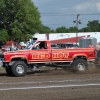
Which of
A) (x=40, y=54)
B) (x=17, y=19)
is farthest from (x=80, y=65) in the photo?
(x=17, y=19)

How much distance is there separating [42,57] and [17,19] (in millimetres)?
54514

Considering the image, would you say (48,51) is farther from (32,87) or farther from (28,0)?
(28,0)

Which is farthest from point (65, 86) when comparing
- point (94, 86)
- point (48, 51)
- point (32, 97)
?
point (48, 51)

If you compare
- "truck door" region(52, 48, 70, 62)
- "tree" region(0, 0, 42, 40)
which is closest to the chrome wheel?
"truck door" region(52, 48, 70, 62)

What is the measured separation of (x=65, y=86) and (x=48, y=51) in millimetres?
5685

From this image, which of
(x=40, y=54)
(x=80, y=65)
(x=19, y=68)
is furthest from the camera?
(x=80, y=65)

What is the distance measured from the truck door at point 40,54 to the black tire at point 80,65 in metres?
1.53

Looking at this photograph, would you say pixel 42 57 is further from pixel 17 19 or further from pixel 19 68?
pixel 17 19

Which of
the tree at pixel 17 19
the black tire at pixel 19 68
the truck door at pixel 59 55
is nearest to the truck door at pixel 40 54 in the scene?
the truck door at pixel 59 55

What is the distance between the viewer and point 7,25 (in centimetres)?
7394

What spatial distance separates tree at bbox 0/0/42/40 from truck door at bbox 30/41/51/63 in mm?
51620

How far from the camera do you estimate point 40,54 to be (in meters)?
18.9

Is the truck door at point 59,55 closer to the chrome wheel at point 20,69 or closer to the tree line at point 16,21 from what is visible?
the chrome wheel at point 20,69

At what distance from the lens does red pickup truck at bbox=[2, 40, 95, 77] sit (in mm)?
18359
